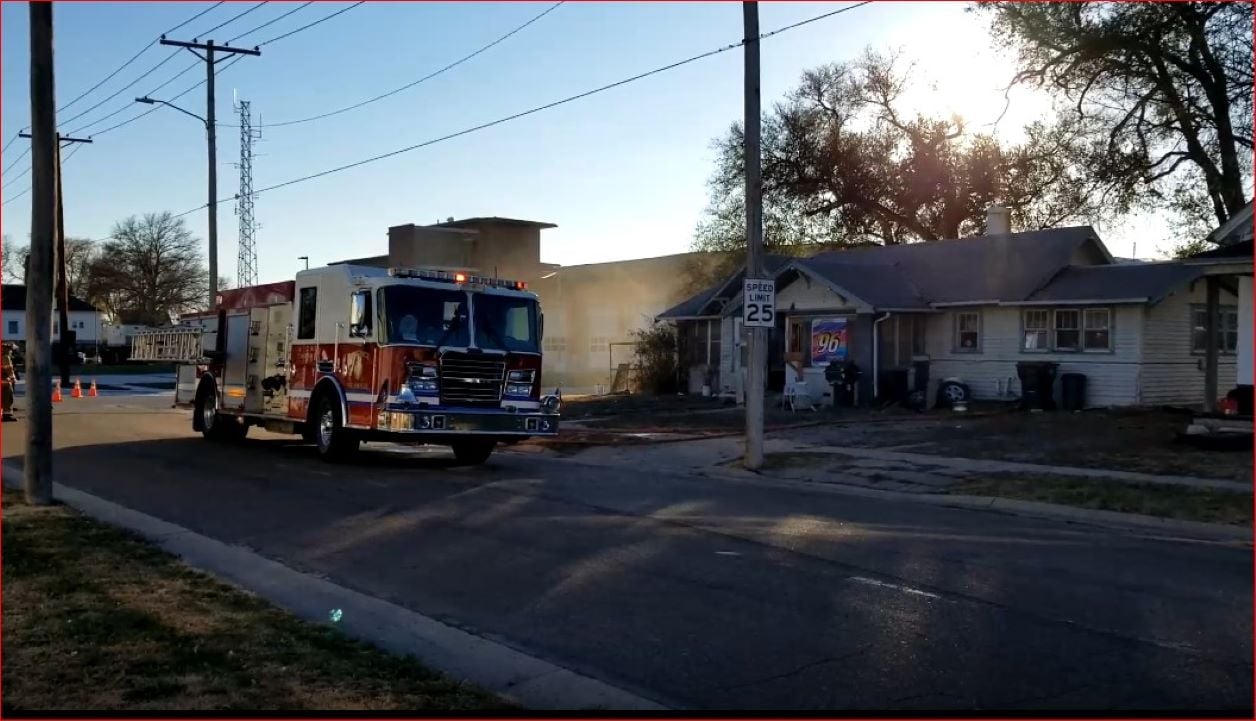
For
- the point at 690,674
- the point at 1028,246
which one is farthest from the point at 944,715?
the point at 1028,246

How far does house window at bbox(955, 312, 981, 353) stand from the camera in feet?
93.9

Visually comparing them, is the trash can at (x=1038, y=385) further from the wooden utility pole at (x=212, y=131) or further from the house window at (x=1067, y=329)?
the wooden utility pole at (x=212, y=131)

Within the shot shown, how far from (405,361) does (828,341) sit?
628 inches

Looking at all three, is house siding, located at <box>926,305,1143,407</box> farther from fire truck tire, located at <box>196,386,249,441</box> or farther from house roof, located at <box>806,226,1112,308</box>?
fire truck tire, located at <box>196,386,249,441</box>

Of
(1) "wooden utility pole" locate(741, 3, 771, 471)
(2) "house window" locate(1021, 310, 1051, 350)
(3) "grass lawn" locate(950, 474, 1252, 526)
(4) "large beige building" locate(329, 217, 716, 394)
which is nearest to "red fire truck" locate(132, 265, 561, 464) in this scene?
(1) "wooden utility pole" locate(741, 3, 771, 471)

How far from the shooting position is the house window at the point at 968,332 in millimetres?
28625

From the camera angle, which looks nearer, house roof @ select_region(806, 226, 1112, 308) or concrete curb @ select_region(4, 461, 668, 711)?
concrete curb @ select_region(4, 461, 668, 711)

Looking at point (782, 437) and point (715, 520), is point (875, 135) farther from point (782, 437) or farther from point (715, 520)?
point (715, 520)

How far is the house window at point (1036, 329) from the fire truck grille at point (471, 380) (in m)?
16.0

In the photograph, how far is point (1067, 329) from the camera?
88.0 ft

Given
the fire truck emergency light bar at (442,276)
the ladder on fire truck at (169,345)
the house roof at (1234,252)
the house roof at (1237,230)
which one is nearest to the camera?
the fire truck emergency light bar at (442,276)

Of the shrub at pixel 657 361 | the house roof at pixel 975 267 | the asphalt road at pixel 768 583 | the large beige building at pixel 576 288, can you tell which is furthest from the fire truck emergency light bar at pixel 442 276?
the large beige building at pixel 576 288

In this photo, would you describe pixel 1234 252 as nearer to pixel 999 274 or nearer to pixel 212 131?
pixel 999 274

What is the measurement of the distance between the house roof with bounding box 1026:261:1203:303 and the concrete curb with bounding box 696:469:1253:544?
42.6 feet
